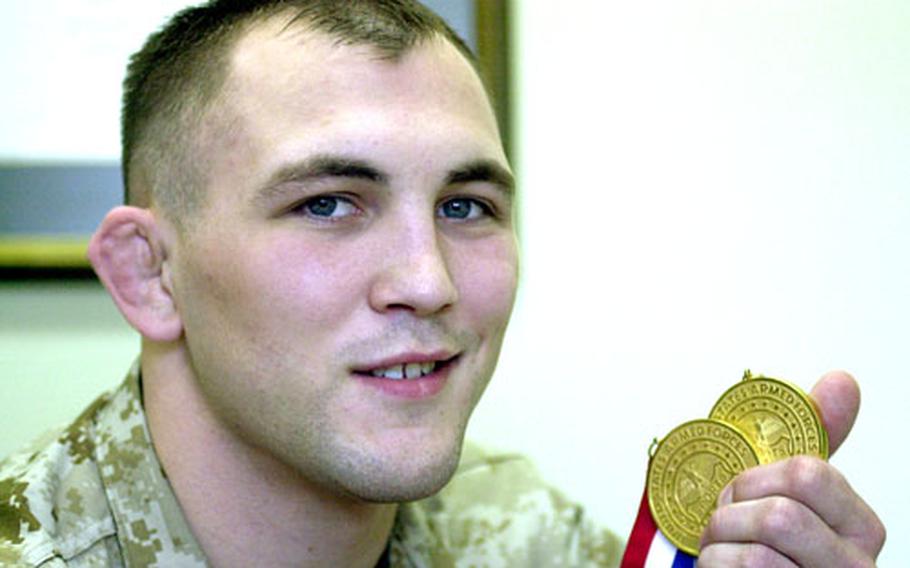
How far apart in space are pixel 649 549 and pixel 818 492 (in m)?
0.17

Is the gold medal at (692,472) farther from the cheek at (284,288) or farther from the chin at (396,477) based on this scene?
the cheek at (284,288)

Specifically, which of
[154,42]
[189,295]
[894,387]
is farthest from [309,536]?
[894,387]

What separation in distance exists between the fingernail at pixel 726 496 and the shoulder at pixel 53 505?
0.51 m

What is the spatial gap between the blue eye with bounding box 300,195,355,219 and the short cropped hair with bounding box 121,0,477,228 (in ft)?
0.34

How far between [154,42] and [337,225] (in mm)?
346

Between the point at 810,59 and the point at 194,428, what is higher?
the point at 810,59

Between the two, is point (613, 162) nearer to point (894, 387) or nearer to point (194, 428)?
point (894, 387)

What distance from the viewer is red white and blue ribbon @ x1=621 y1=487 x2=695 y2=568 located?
885mm

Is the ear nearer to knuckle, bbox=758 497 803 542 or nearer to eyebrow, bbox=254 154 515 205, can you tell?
eyebrow, bbox=254 154 515 205

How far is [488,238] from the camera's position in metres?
0.96

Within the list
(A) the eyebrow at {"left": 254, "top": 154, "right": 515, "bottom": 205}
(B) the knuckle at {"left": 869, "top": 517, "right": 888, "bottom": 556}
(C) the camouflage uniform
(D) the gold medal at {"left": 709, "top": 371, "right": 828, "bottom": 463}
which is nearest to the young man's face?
(A) the eyebrow at {"left": 254, "top": 154, "right": 515, "bottom": 205}

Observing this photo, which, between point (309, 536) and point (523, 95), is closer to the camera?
point (309, 536)

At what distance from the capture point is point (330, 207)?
2.92 ft

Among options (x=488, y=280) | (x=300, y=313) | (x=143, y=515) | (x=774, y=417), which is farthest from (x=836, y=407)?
(x=143, y=515)
